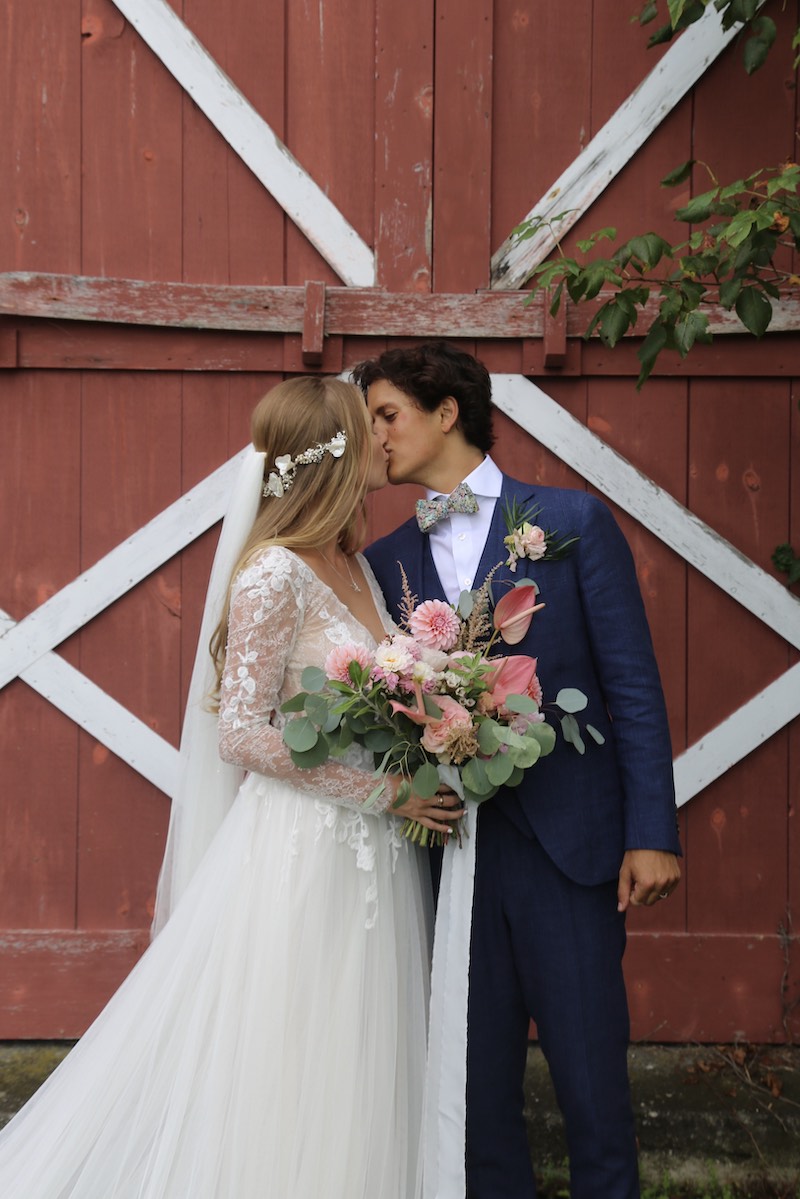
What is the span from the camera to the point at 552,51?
10.6 ft

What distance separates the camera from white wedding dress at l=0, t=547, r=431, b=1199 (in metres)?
1.99

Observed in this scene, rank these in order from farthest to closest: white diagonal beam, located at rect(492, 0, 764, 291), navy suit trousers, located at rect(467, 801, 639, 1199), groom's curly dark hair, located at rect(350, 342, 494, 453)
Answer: white diagonal beam, located at rect(492, 0, 764, 291)
groom's curly dark hair, located at rect(350, 342, 494, 453)
navy suit trousers, located at rect(467, 801, 639, 1199)

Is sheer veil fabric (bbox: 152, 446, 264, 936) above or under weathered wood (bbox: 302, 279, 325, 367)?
under

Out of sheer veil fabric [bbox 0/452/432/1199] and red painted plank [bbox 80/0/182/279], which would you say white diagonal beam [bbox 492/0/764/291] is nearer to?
red painted plank [bbox 80/0/182/279]

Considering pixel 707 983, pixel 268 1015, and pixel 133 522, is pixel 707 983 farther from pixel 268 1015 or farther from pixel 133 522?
pixel 133 522

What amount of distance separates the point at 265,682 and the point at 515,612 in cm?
56

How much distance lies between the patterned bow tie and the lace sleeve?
1.34ft

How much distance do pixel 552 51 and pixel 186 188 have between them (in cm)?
132

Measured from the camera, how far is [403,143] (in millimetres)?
3217

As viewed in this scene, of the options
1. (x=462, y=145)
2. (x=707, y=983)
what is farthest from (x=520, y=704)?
(x=462, y=145)

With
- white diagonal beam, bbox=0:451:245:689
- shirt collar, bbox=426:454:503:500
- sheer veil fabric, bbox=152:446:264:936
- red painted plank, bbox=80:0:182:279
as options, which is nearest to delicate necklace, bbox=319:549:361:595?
sheer veil fabric, bbox=152:446:264:936

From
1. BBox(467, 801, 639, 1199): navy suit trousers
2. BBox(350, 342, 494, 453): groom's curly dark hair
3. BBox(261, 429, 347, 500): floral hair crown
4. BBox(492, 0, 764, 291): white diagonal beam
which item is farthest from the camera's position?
BBox(492, 0, 764, 291): white diagonal beam

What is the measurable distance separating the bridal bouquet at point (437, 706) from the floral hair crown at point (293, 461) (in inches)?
17.7

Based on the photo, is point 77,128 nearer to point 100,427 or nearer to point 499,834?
point 100,427
